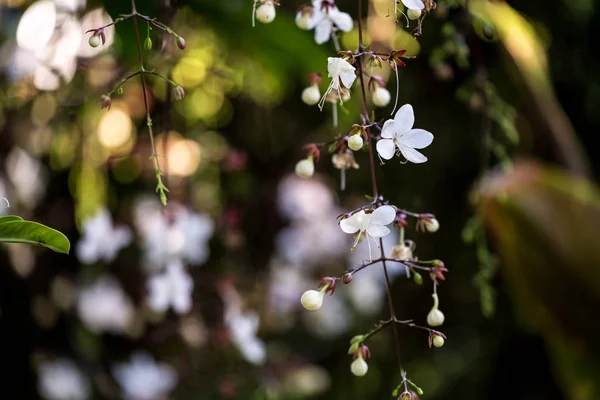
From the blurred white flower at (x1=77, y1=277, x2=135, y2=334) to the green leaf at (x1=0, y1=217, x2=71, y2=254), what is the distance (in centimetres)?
80

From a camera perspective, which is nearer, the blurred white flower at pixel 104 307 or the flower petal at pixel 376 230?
the flower petal at pixel 376 230

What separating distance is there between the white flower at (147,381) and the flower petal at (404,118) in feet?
2.70

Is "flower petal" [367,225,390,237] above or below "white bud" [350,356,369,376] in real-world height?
above

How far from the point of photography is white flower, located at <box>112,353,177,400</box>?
107 cm

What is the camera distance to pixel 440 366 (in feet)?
4.48

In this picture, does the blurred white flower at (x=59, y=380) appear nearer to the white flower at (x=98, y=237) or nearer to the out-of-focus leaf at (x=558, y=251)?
the white flower at (x=98, y=237)

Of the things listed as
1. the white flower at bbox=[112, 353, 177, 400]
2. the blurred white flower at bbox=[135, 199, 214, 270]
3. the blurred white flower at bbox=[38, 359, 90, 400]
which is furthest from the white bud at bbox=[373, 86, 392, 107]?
the blurred white flower at bbox=[38, 359, 90, 400]

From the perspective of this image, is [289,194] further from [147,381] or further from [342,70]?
[342,70]

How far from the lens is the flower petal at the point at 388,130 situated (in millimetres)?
382

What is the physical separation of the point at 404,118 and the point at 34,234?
0.79ft

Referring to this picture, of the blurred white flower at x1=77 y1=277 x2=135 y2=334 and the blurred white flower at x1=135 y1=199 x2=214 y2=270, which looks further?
the blurred white flower at x1=77 y1=277 x2=135 y2=334

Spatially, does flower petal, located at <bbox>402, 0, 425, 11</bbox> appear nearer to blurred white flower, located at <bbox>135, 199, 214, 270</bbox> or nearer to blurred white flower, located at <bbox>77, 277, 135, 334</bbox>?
blurred white flower, located at <bbox>135, 199, 214, 270</bbox>

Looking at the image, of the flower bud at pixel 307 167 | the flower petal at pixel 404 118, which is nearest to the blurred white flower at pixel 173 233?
the flower bud at pixel 307 167

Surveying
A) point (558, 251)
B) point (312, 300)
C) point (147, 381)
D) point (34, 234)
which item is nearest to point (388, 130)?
point (312, 300)
